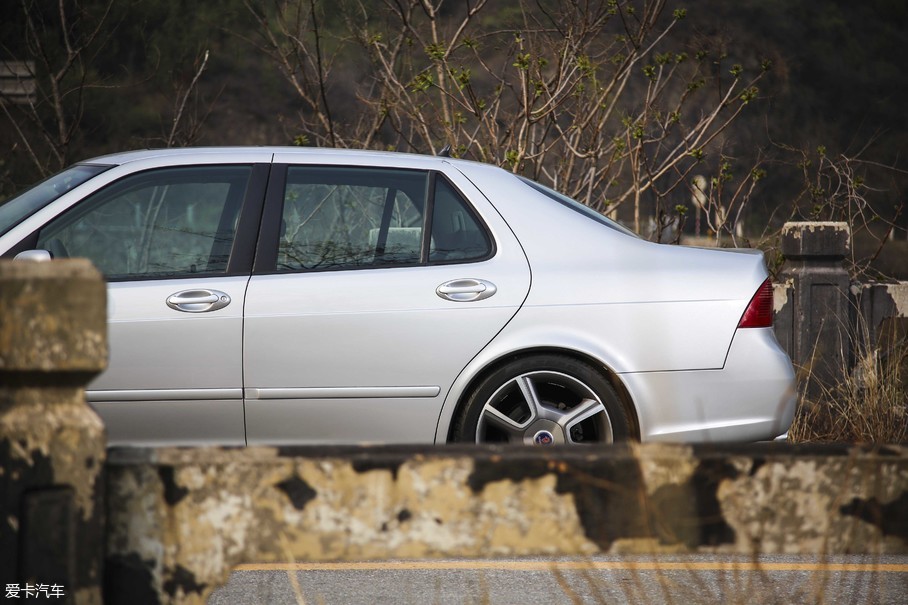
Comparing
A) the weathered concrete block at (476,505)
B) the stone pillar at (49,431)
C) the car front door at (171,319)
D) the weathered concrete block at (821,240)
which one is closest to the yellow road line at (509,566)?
the car front door at (171,319)

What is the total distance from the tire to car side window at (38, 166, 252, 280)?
4.00 ft

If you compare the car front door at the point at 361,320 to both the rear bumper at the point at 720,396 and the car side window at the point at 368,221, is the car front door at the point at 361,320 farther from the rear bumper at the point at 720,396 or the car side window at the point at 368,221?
the rear bumper at the point at 720,396

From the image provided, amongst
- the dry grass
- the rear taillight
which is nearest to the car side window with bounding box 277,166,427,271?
the rear taillight

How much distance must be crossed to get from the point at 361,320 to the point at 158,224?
1061 millimetres

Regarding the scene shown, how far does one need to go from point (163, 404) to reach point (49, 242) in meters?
0.88

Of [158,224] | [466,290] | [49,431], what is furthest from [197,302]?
[49,431]

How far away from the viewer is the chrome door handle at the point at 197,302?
445 cm

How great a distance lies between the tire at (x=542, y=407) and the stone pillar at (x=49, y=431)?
2824 millimetres

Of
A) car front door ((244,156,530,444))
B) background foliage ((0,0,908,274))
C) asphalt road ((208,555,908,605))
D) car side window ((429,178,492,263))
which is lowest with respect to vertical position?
asphalt road ((208,555,908,605))

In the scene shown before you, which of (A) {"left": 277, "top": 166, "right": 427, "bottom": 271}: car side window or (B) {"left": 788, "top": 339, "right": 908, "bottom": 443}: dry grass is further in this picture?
(B) {"left": 788, "top": 339, "right": 908, "bottom": 443}: dry grass

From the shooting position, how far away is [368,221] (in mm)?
4734

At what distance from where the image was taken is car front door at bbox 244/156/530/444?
4.43m

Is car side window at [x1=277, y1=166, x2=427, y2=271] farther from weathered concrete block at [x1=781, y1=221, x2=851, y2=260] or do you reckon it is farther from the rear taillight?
weathered concrete block at [x1=781, y1=221, x2=851, y2=260]

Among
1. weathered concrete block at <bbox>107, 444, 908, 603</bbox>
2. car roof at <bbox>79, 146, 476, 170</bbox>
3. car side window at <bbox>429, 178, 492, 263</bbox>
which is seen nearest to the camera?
weathered concrete block at <bbox>107, 444, 908, 603</bbox>
